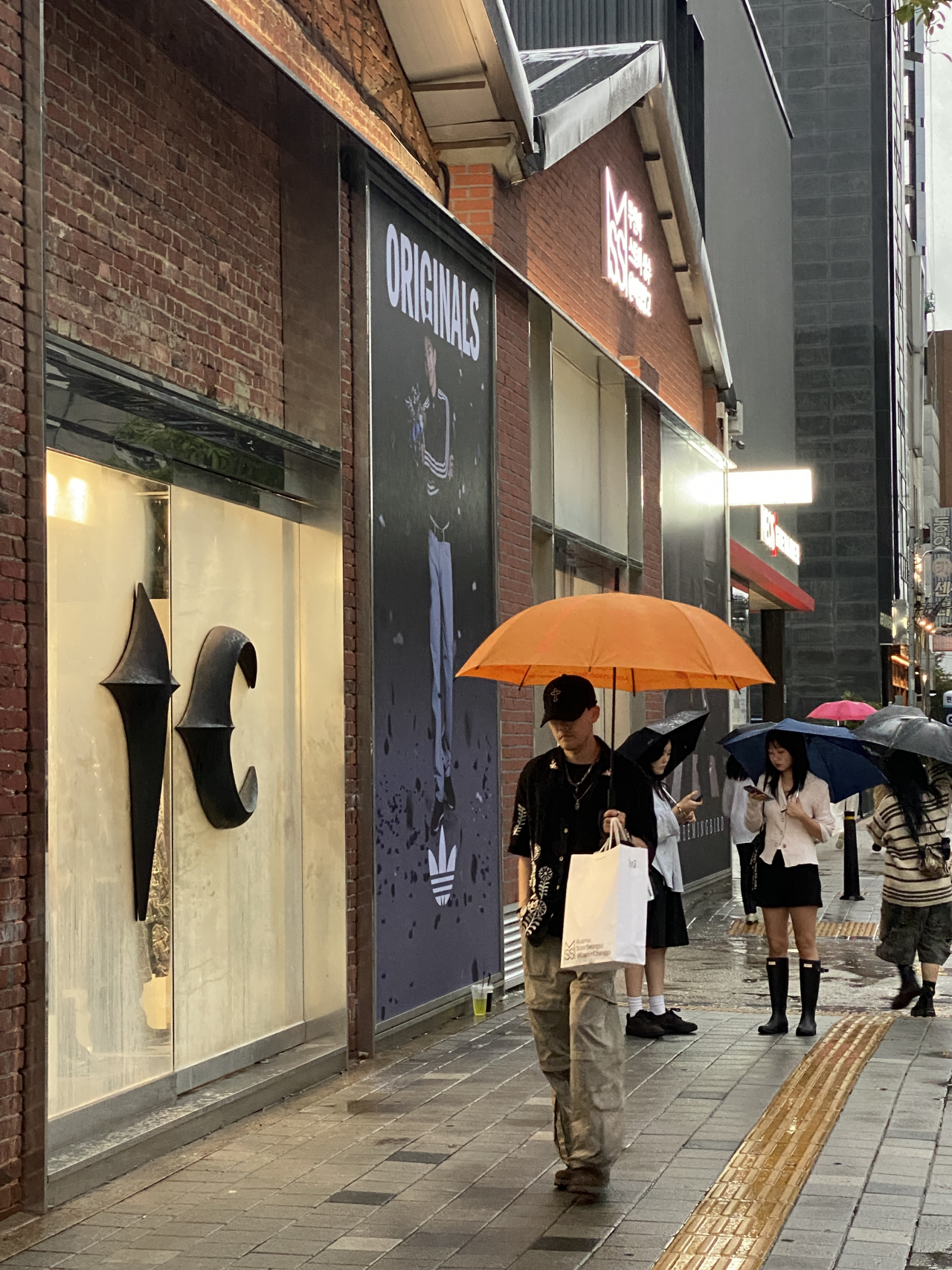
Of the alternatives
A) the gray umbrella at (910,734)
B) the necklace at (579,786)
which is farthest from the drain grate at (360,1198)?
the gray umbrella at (910,734)

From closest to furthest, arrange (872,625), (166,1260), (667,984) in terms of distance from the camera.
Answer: (166,1260), (667,984), (872,625)

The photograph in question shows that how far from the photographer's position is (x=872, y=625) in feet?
145

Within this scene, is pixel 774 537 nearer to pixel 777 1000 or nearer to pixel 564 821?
pixel 777 1000

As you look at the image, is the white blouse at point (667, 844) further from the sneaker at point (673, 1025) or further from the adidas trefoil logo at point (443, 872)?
the adidas trefoil logo at point (443, 872)

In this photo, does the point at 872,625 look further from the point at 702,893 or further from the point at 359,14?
the point at 359,14

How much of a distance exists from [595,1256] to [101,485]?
3.63 m

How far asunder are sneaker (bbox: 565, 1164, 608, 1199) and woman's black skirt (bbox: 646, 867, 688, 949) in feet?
11.0

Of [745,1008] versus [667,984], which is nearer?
[745,1008]

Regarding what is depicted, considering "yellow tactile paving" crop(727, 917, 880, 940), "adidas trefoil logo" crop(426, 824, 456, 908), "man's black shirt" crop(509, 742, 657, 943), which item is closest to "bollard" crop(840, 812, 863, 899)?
"yellow tactile paving" crop(727, 917, 880, 940)

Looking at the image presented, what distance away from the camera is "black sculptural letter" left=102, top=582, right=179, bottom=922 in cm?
694

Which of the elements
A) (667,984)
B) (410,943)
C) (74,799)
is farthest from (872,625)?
(74,799)

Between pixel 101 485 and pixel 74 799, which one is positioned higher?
pixel 101 485

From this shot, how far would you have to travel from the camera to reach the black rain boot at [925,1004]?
10102 millimetres

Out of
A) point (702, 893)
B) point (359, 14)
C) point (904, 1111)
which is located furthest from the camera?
point (702, 893)
